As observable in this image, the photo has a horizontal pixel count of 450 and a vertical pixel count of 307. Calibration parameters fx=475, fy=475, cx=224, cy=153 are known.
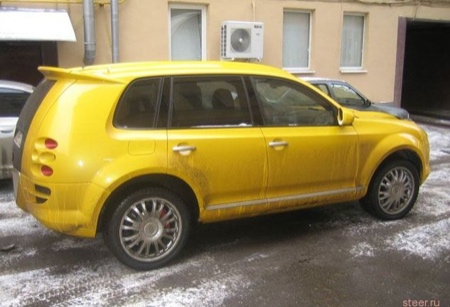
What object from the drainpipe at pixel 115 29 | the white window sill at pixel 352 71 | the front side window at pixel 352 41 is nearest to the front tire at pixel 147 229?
the drainpipe at pixel 115 29

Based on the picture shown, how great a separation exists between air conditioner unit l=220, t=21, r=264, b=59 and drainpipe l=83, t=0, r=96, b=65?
8.81ft

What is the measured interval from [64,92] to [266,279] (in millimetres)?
2154

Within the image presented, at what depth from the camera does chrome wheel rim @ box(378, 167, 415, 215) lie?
5.00m

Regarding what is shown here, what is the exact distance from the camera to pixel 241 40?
10.0 m

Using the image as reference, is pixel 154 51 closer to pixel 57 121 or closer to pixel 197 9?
pixel 197 9

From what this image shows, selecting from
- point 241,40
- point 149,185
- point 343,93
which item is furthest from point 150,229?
point 241,40

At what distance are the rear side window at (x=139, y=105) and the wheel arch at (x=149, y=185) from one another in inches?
16.7

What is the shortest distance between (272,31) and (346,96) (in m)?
2.57

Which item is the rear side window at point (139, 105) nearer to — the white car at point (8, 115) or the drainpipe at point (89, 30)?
the white car at point (8, 115)

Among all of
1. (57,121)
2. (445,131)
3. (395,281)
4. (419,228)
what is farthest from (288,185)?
(445,131)

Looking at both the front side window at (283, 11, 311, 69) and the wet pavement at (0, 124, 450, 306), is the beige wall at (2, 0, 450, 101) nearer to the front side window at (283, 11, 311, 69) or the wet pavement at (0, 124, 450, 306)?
the front side window at (283, 11, 311, 69)

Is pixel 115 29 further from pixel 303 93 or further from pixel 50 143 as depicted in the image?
pixel 50 143

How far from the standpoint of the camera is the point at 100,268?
13.0ft

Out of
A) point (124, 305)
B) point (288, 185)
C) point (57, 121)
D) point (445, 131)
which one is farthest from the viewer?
point (445, 131)
